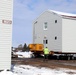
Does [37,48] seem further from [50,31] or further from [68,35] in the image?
[68,35]

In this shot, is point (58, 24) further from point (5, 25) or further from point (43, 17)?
point (5, 25)

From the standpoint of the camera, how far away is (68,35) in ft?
113

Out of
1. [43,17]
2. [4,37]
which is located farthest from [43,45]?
[4,37]

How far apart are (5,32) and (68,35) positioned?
1912cm

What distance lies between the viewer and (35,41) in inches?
1587

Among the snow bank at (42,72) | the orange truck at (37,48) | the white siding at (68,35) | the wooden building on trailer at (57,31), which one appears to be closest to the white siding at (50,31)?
the wooden building on trailer at (57,31)

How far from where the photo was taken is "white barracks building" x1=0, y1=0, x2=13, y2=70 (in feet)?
53.0

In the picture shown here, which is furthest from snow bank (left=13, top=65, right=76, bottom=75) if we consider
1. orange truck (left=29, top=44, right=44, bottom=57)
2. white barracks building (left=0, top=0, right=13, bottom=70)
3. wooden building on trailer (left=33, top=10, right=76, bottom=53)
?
orange truck (left=29, top=44, right=44, bottom=57)

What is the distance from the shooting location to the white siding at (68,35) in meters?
34.2

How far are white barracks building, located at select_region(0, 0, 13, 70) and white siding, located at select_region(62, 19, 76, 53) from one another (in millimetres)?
18316

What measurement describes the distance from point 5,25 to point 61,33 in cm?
1861

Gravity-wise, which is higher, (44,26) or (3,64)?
(44,26)

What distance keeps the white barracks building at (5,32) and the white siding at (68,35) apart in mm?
18316

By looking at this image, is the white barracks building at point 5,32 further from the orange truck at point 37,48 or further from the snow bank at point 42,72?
the orange truck at point 37,48
